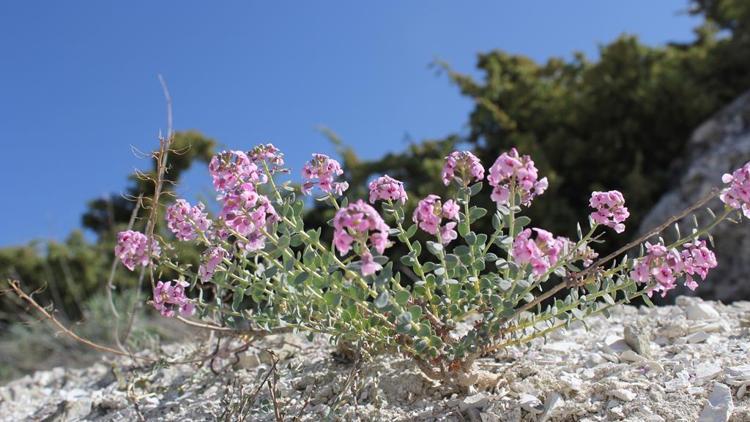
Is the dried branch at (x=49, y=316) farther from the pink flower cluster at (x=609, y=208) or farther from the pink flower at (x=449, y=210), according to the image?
the pink flower cluster at (x=609, y=208)

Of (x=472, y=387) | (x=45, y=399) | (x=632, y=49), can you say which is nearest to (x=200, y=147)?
(x=632, y=49)

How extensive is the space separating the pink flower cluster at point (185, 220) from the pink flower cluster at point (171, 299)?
183 mm

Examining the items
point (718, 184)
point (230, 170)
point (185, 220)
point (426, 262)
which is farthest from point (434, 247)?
point (718, 184)

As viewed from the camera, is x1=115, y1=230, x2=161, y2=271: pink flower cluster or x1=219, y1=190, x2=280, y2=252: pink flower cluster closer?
x1=219, y1=190, x2=280, y2=252: pink flower cluster

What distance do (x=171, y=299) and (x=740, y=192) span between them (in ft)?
6.36

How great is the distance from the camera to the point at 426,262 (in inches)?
102

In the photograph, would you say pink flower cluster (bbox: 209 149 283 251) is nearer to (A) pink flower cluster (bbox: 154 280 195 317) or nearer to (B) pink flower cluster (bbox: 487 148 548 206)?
(A) pink flower cluster (bbox: 154 280 195 317)

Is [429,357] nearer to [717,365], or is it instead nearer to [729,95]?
[717,365]

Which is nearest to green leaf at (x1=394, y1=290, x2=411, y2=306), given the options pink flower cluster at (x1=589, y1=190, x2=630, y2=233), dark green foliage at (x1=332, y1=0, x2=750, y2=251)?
pink flower cluster at (x1=589, y1=190, x2=630, y2=233)

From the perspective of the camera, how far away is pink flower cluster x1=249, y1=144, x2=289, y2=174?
2713 millimetres

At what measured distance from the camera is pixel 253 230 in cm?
246

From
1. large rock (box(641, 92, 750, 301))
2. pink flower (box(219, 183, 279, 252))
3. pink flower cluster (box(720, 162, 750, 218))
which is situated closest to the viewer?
pink flower (box(219, 183, 279, 252))

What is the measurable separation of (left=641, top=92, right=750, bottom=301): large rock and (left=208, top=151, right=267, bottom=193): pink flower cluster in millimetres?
5118

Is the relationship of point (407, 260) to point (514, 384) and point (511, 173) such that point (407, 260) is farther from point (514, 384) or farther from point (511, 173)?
point (514, 384)
